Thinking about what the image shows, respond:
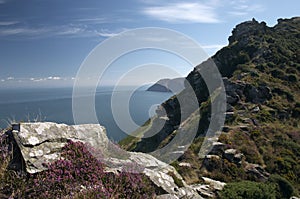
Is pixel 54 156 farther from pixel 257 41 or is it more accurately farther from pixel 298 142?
pixel 257 41

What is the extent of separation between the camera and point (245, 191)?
12.1 metres

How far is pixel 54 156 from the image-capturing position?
6262 mm

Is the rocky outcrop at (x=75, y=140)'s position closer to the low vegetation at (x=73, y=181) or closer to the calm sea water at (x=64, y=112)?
the low vegetation at (x=73, y=181)

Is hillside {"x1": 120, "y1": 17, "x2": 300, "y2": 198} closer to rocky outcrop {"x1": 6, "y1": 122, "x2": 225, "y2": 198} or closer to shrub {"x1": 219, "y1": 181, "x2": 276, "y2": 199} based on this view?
shrub {"x1": 219, "y1": 181, "x2": 276, "y2": 199}

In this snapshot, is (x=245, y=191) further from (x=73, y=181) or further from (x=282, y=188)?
(x=282, y=188)

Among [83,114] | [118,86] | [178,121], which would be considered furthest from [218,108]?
[83,114]

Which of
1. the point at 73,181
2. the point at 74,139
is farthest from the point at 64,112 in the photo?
the point at 73,181

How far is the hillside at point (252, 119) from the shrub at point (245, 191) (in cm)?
208

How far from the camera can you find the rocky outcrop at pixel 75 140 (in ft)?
19.6

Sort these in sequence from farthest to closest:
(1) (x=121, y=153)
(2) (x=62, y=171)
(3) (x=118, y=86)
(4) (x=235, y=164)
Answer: (4) (x=235, y=164) < (3) (x=118, y=86) < (1) (x=121, y=153) < (2) (x=62, y=171)

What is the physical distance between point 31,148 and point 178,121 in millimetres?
46653

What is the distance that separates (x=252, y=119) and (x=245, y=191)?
24300mm

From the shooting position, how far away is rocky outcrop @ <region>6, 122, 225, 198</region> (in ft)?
19.6

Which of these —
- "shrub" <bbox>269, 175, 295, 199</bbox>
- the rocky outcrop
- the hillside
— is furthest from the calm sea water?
"shrub" <bbox>269, 175, 295, 199</bbox>
